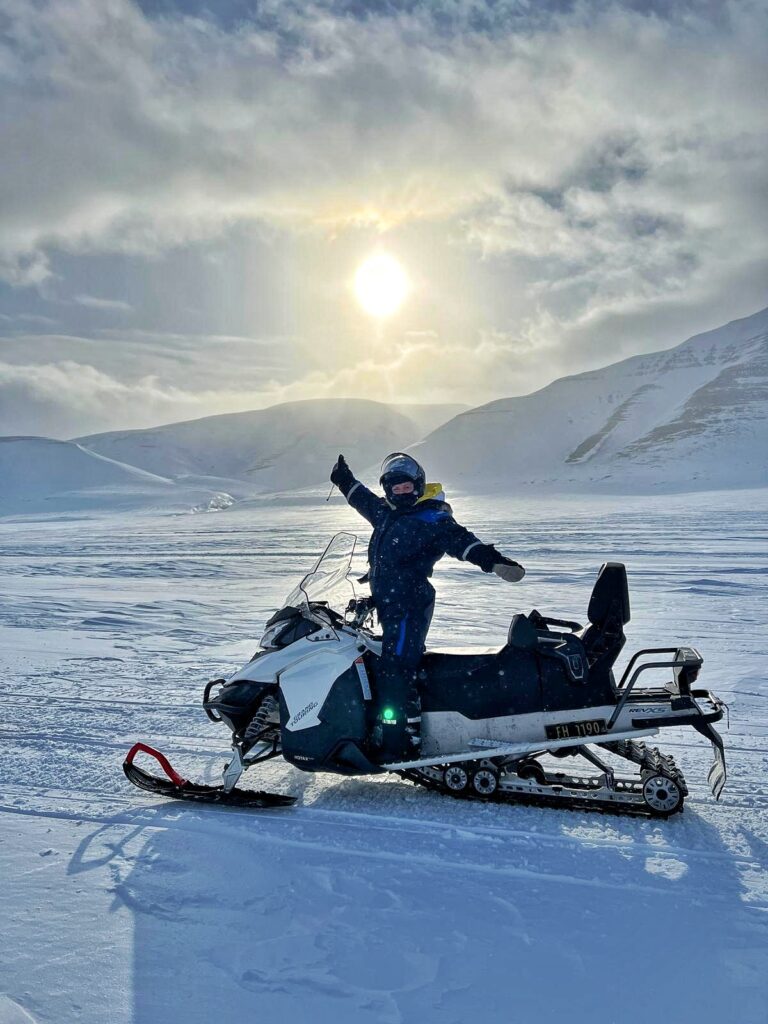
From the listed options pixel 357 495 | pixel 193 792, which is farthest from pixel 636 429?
pixel 193 792

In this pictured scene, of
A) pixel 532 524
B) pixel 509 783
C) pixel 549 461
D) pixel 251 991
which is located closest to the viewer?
pixel 251 991

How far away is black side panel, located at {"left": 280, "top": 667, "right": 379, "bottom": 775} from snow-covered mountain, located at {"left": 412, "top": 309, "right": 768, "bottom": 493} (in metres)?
48.7

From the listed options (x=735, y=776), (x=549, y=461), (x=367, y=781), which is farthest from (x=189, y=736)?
(x=549, y=461)

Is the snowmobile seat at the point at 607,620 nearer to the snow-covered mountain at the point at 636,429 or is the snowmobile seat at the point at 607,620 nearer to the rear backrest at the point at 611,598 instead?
the rear backrest at the point at 611,598

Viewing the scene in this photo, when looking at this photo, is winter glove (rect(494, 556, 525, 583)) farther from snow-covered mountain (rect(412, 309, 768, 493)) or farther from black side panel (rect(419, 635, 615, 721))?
snow-covered mountain (rect(412, 309, 768, 493))

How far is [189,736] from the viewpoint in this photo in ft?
15.1

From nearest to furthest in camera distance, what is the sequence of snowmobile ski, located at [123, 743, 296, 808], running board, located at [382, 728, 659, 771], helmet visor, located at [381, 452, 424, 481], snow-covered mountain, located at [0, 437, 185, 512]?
1. running board, located at [382, 728, 659, 771]
2. snowmobile ski, located at [123, 743, 296, 808]
3. helmet visor, located at [381, 452, 424, 481]
4. snow-covered mountain, located at [0, 437, 185, 512]

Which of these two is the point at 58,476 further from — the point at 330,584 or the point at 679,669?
the point at 679,669

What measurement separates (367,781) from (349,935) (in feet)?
4.43

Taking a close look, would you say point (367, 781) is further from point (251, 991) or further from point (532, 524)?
point (532, 524)

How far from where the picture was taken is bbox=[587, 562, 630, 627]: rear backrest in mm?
3469

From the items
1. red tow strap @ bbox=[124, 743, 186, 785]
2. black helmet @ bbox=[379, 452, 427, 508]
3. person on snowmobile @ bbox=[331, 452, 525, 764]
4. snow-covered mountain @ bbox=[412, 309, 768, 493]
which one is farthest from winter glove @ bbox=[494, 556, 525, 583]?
snow-covered mountain @ bbox=[412, 309, 768, 493]

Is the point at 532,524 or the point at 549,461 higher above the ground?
the point at 549,461

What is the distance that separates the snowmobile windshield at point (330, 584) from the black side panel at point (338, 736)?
1.60 feet
